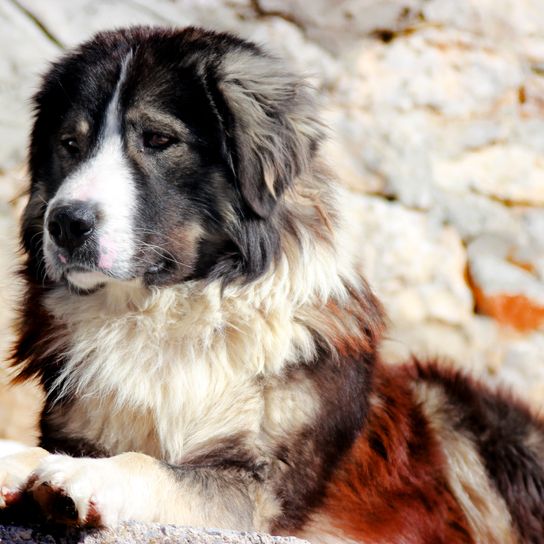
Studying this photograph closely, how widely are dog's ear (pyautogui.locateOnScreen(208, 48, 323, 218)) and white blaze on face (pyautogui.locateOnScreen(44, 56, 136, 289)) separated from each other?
40cm

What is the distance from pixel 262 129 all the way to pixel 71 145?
67cm

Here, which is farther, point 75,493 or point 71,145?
point 71,145

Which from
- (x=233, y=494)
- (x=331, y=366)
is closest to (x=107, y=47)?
(x=331, y=366)

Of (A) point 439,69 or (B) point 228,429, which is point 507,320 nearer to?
(A) point 439,69

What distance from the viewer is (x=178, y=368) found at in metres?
3.44

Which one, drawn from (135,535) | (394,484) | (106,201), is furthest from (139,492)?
(394,484)

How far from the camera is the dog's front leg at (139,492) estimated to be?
262 centimetres

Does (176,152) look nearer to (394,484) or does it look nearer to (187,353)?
(187,353)

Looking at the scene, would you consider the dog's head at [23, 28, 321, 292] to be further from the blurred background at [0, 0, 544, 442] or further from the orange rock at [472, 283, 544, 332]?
the orange rock at [472, 283, 544, 332]

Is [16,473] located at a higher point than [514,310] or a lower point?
higher

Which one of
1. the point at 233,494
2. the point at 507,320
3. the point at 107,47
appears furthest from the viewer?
the point at 507,320

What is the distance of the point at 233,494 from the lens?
3.09 m

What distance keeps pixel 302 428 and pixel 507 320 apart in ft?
9.94

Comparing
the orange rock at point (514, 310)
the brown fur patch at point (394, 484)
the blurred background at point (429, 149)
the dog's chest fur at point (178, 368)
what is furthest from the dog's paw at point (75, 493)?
the orange rock at point (514, 310)
